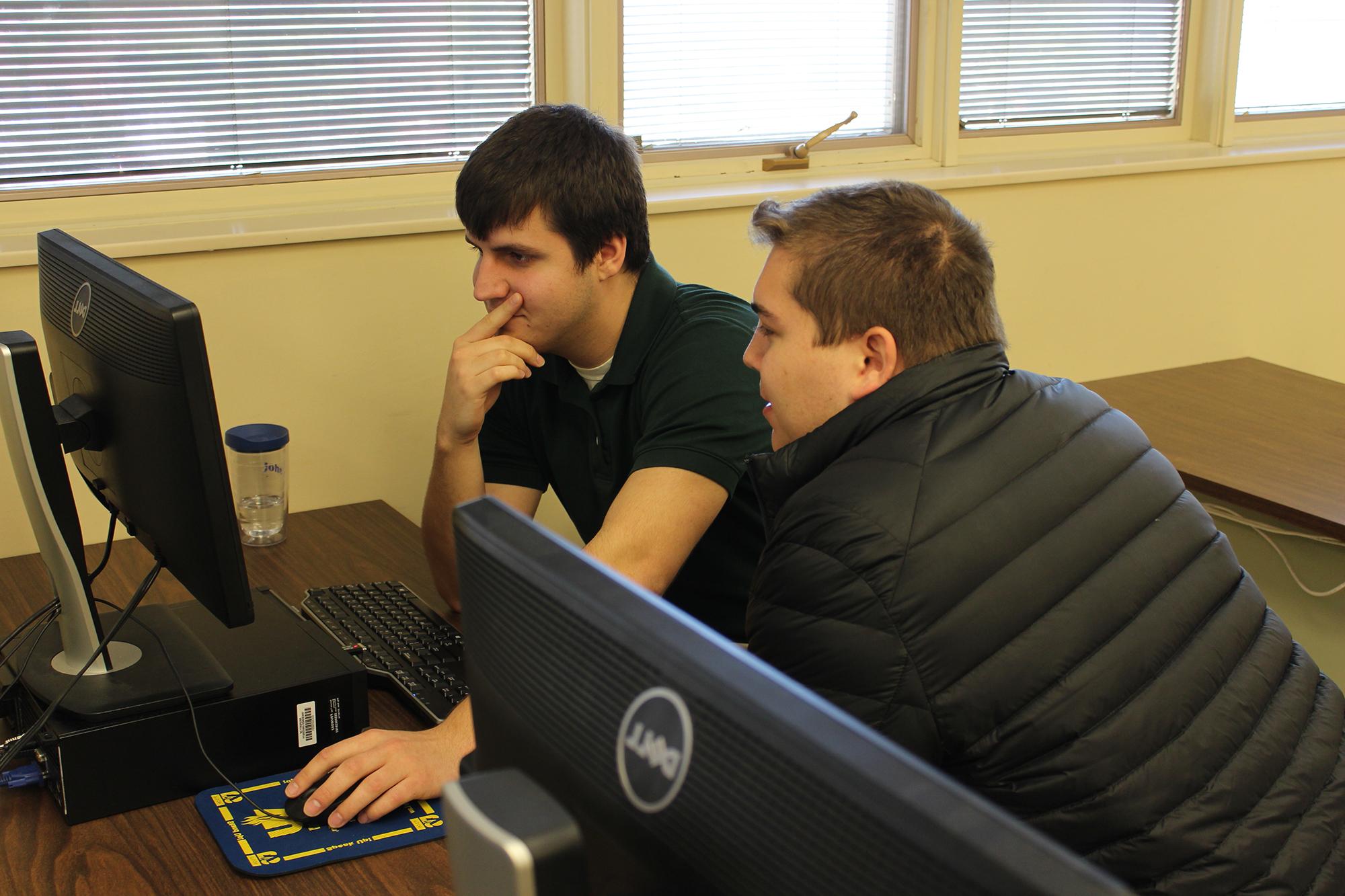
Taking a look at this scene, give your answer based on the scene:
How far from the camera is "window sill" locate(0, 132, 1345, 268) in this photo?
1.96 m

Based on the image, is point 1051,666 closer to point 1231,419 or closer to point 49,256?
point 49,256

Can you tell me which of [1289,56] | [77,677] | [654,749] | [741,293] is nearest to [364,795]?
[77,677]

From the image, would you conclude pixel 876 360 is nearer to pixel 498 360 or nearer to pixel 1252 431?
pixel 498 360

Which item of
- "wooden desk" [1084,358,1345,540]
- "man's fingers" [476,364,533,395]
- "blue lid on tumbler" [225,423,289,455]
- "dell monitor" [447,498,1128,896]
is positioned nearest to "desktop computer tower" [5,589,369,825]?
"man's fingers" [476,364,533,395]

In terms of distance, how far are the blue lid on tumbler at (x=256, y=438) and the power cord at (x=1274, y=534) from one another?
1.59m

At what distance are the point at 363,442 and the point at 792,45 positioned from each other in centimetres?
123

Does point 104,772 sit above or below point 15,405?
below

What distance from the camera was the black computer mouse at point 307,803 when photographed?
1.16m

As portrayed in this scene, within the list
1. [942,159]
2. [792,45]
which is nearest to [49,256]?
[792,45]

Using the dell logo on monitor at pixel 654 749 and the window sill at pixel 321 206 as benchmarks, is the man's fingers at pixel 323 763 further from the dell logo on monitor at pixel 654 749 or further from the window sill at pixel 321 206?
the window sill at pixel 321 206

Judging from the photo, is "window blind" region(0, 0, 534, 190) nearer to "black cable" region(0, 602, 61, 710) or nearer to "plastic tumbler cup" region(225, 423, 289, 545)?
"plastic tumbler cup" region(225, 423, 289, 545)

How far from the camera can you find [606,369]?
170 cm

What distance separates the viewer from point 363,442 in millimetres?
2186

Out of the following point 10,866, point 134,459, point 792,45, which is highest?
point 792,45
